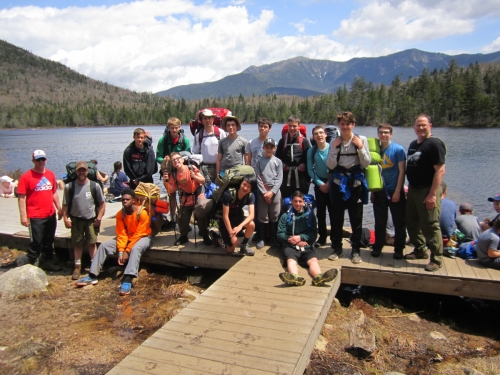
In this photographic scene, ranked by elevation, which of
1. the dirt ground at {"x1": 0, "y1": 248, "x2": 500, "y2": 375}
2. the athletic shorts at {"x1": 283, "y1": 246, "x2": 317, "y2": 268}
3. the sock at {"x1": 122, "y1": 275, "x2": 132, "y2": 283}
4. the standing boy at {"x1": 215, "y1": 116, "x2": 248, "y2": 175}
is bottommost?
the dirt ground at {"x1": 0, "y1": 248, "x2": 500, "y2": 375}

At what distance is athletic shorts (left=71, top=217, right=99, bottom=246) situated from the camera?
6.59m

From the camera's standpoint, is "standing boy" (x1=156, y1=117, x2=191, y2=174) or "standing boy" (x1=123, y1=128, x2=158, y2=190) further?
"standing boy" (x1=123, y1=128, x2=158, y2=190)

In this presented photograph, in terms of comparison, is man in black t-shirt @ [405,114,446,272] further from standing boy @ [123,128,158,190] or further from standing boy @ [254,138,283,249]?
standing boy @ [123,128,158,190]

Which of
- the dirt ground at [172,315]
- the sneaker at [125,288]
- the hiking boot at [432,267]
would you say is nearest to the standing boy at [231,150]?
the dirt ground at [172,315]

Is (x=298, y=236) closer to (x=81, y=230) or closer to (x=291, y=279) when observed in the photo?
(x=291, y=279)

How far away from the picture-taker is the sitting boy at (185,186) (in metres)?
6.43

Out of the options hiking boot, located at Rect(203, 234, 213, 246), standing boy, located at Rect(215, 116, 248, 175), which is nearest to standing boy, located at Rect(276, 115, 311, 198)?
standing boy, located at Rect(215, 116, 248, 175)

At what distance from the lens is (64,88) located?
627 ft

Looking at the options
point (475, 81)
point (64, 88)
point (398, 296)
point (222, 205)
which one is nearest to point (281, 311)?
point (222, 205)

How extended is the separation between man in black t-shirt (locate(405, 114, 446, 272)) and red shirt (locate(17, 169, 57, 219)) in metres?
5.59

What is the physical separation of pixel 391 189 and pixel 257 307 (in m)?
2.65

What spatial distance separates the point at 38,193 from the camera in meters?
6.48

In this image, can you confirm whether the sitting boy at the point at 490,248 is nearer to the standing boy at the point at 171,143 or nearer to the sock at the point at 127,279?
the standing boy at the point at 171,143

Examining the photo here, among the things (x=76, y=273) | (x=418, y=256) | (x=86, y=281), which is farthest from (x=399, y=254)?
(x=76, y=273)
